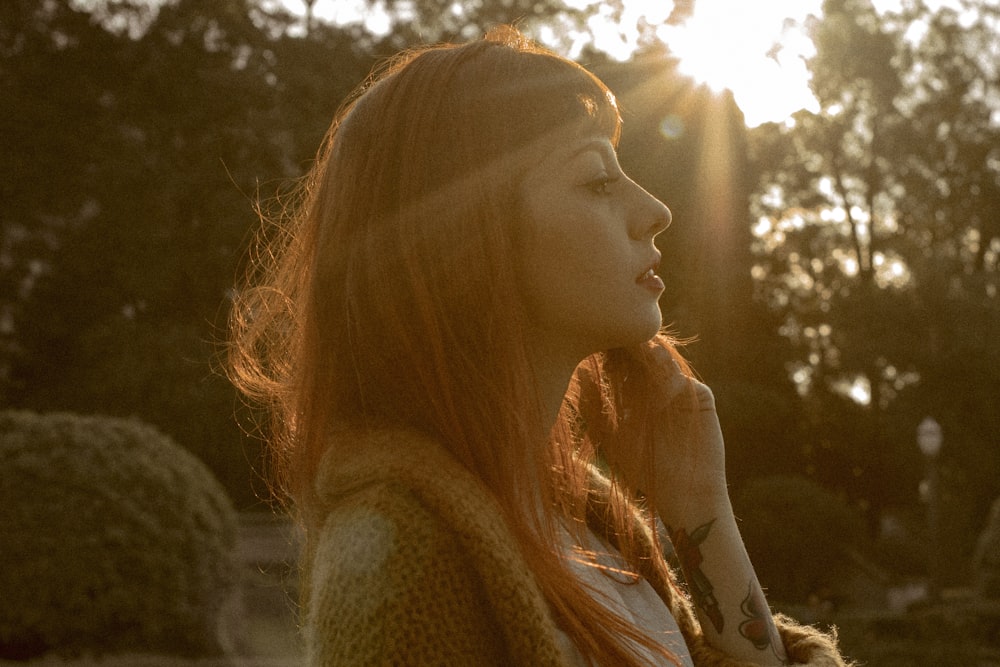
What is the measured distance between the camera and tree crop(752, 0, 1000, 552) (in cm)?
2491

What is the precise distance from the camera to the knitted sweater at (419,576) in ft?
4.10

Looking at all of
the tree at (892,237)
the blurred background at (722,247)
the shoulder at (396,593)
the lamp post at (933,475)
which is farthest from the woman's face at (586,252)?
the tree at (892,237)

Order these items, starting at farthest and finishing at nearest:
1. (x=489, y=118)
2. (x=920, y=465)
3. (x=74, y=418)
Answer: (x=920, y=465), (x=74, y=418), (x=489, y=118)

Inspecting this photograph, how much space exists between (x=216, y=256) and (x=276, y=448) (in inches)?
782

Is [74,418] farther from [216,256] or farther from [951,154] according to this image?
[951,154]

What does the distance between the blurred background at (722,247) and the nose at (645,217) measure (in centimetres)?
1021

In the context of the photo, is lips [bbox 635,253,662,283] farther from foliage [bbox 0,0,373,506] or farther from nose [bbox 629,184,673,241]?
foliage [bbox 0,0,373,506]

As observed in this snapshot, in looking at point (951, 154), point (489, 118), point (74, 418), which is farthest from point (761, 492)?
point (951, 154)

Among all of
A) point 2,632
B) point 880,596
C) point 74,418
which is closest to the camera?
point 2,632

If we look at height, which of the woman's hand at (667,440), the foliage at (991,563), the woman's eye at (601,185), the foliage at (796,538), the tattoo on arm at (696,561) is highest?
the woman's eye at (601,185)

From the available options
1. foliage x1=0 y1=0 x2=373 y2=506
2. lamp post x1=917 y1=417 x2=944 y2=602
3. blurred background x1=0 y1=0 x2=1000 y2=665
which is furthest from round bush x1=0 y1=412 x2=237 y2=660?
lamp post x1=917 y1=417 x2=944 y2=602

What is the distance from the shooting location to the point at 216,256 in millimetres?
21109

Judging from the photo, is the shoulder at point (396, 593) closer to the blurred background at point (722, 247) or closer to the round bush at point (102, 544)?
the round bush at point (102, 544)

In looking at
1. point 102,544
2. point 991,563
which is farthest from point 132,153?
point 991,563
